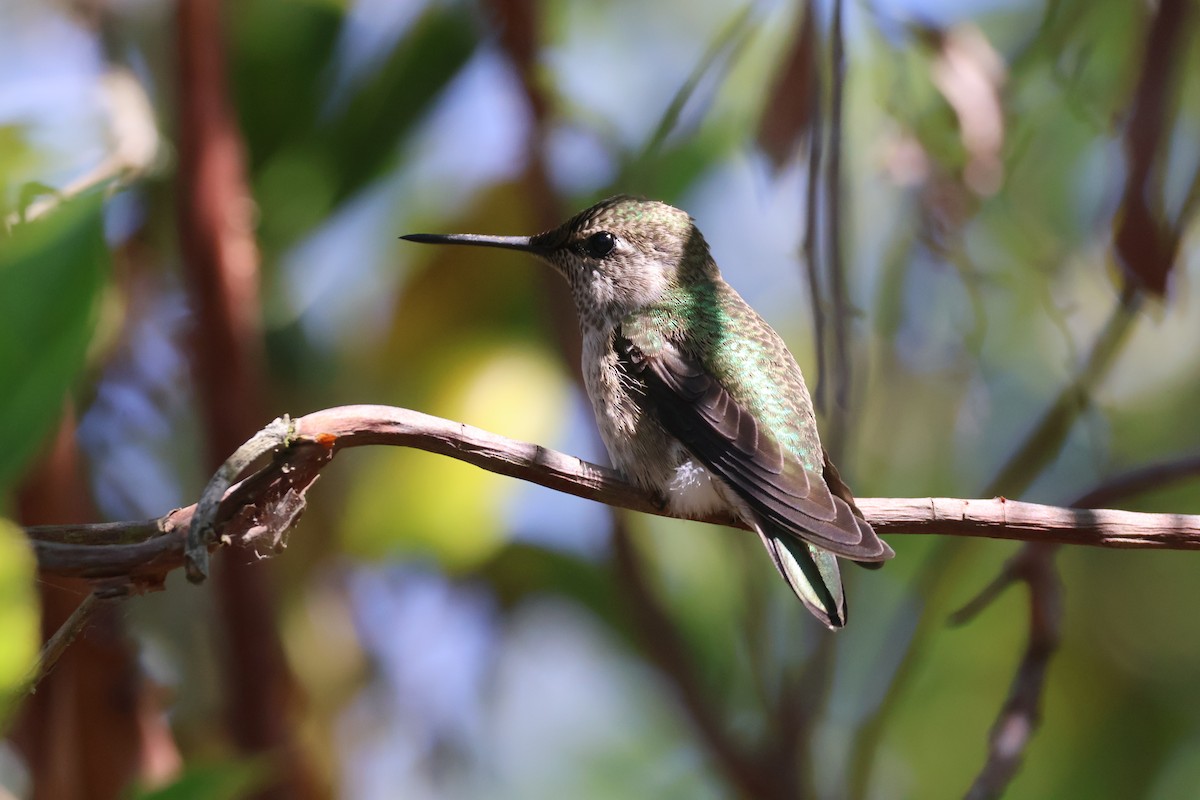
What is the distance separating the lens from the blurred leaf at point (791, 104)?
2641 millimetres

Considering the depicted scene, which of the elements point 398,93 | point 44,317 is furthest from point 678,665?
point 44,317

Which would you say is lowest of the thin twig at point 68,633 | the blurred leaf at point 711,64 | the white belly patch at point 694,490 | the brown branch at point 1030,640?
the brown branch at point 1030,640

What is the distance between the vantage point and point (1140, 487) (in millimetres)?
2148

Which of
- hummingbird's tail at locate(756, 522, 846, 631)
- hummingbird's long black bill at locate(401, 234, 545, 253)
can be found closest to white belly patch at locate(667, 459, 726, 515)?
hummingbird's tail at locate(756, 522, 846, 631)

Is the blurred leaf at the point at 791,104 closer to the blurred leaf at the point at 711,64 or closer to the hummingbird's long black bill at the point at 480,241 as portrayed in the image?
the blurred leaf at the point at 711,64

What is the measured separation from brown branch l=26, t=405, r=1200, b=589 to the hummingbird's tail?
275 mm

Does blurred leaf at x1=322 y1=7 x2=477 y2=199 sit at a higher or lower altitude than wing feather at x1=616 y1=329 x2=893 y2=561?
higher

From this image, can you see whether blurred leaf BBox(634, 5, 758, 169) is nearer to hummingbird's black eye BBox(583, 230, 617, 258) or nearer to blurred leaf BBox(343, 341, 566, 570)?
hummingbird's black eye BBox(583, 230, 617, 258)

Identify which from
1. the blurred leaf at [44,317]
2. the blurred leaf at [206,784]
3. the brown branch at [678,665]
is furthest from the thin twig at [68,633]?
the brown branch at [678,665]

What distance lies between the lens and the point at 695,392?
249 cm

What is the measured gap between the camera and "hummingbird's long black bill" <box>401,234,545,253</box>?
8.55 ft

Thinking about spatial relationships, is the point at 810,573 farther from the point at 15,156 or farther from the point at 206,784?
the point at 15,156

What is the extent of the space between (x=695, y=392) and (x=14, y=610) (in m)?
1.68

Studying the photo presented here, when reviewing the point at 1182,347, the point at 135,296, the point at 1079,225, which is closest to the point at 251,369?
the point at 135,296
